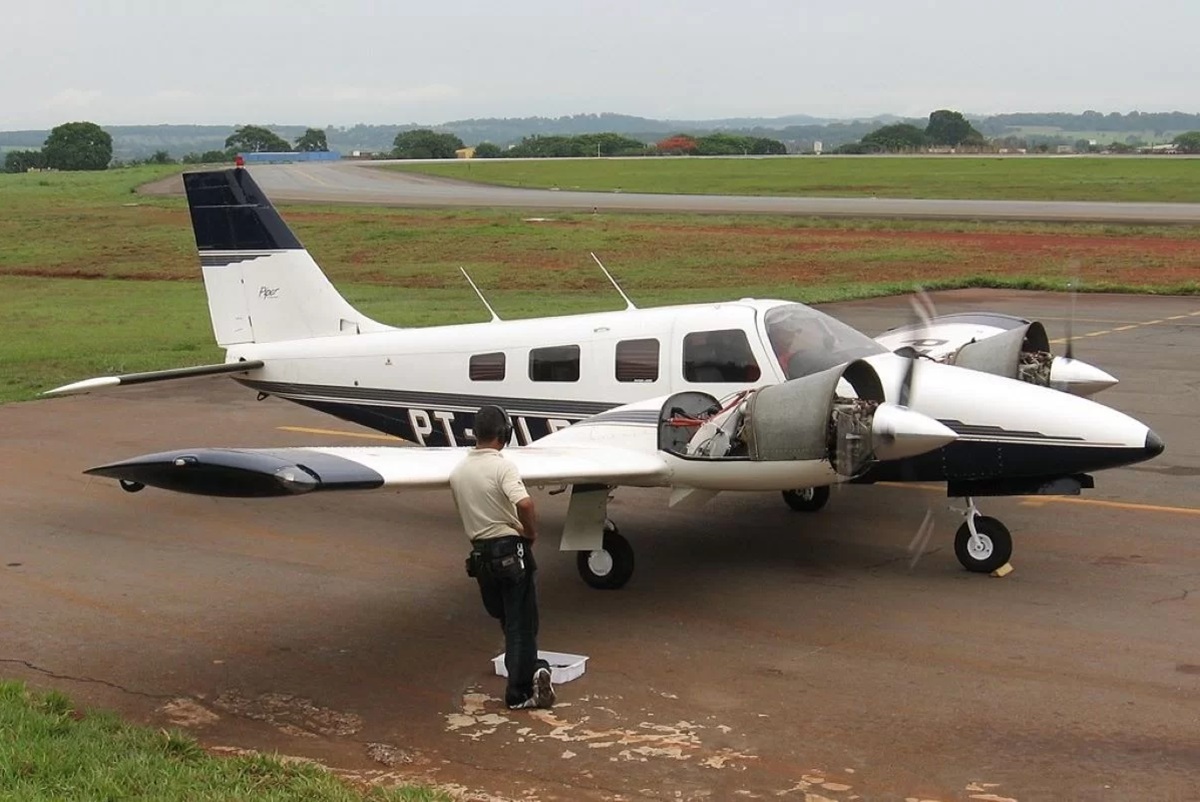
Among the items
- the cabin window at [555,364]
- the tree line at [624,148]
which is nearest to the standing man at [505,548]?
the cabin window at [555,364]

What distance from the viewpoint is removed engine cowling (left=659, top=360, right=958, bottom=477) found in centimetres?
967

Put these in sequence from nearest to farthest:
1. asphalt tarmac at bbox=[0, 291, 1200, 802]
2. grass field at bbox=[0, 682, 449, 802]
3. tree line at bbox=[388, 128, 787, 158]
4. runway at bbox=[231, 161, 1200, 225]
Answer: grass field at bbox=[0, 682, 449, 802] → asphalt tarmac at bbox=[0, 291, 1200, 802] → runway at bbox=[231, 161, 1200, 225] → tree line at bbox=[388, 128, 787, 158]

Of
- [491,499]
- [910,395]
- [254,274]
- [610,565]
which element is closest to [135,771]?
[491,499]

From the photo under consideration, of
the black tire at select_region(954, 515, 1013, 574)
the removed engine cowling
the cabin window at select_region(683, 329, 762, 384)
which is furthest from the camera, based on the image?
the cabin window at select_region(683, 329, 762, 384)

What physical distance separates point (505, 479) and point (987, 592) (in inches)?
170

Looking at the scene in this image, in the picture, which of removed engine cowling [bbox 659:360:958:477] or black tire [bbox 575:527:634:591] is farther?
black tire [bbox 575:527:634:591]

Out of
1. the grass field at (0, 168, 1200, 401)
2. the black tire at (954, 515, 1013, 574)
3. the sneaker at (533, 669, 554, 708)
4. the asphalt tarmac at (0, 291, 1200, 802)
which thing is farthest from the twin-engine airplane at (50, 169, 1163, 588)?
the grass field at (0, 168, 1200, 401)

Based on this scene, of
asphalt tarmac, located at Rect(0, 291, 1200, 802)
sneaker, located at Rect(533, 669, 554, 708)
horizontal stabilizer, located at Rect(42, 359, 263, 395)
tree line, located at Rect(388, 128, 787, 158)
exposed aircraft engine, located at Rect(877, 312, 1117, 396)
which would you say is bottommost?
asphalt tarmac, located at Rect(0, 291, 1200, 802)

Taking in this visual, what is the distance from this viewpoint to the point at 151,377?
518 inches

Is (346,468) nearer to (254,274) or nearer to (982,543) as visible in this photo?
(982,543)

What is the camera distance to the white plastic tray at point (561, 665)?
881cm

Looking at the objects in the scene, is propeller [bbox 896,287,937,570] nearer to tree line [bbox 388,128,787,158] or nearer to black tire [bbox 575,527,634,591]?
black tire [bbox 575,527,634,591]

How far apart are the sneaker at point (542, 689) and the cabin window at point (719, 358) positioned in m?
3.91

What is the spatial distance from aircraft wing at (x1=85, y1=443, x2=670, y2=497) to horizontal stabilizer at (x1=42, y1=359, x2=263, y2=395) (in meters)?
2.26
